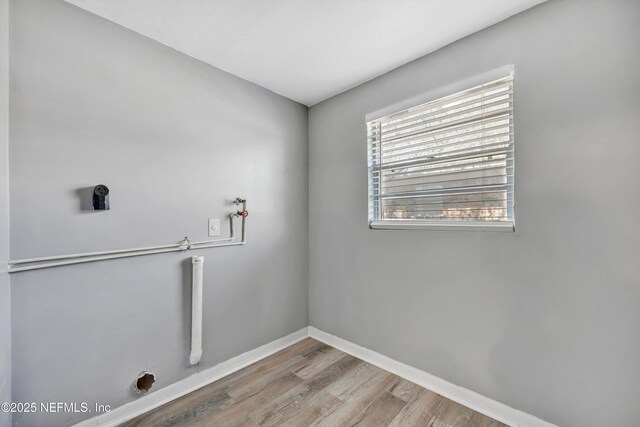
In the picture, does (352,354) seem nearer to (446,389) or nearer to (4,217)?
(446,389)

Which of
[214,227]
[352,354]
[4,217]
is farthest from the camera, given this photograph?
[352,354]

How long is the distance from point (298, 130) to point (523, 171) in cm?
181

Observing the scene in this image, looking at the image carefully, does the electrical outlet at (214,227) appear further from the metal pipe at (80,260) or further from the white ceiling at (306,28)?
the white ceiling at (306,28)

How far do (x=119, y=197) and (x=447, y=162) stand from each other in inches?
79.3

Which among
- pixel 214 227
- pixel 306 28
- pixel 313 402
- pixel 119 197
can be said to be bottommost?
pixel 313 402

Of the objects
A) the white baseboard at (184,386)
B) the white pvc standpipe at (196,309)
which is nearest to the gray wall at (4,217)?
the white baseboard at (184,386)

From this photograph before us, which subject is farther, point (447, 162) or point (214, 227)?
point (214, 227)

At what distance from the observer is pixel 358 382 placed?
1842 millimetres

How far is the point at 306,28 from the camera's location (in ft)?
5.04

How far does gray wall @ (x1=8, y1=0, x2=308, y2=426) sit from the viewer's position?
126 cm

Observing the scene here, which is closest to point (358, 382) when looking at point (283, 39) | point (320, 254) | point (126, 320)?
point (320, 254)

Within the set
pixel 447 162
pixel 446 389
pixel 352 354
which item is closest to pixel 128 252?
pixel 352 354

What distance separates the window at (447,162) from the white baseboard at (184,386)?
1367 millimetres

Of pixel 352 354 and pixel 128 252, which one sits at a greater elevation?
pixel 128 252
